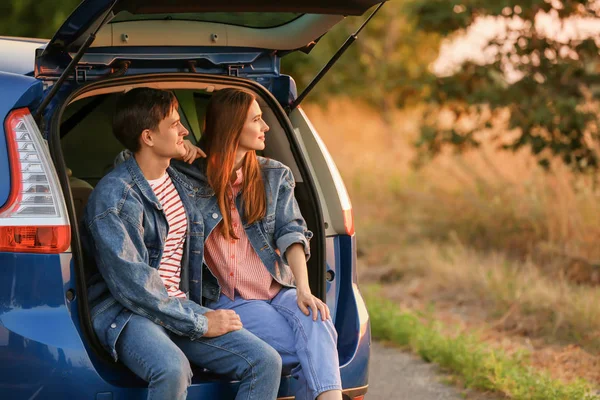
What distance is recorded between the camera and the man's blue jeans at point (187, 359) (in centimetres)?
Answer: 338

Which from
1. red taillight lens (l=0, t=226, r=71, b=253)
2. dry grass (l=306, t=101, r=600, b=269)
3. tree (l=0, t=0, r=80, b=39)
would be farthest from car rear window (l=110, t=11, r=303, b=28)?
tree (l=0, t=0, r=80, b=39)

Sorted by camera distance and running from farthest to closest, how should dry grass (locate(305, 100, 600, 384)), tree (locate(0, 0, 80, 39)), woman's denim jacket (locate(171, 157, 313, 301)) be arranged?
tree (locate(0, 0, 80, 39)) → dry grass (locate(305, 100, 600, 384)) → woman's denim jacket (locate(171, 157, 313, 301))

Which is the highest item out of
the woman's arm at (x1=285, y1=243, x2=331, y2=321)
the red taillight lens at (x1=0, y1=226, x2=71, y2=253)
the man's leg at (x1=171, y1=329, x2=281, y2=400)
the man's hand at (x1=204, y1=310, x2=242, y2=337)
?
the red taillight lens at (x1=0, y1=226, x2=71, y2=253)

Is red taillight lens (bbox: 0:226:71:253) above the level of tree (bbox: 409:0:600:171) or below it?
below

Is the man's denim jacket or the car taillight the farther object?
the man's denim jacket

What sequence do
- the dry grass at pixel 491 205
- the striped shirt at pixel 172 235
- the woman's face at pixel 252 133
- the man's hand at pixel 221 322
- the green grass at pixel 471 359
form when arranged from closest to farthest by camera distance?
the man's hand at pixel 221 322
the striped shirt at pixel 172 235
the woman's face at pixel 252 133
the green grass at pixel 471 359
the dry grass at pixel 491 205

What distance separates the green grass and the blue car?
1.36 m

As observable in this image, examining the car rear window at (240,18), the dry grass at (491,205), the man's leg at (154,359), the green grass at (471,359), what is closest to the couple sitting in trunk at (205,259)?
the man's leg at (154,359)

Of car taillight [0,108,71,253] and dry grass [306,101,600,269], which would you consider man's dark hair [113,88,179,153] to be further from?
dry grass [306,101,600,269]

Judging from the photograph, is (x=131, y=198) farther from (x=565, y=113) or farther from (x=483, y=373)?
(x=565, y=113)

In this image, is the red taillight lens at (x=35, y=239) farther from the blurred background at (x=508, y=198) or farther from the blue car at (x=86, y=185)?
the blurred background at (x=508, y=198)

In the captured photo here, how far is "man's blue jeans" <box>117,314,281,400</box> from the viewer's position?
3.38 metres

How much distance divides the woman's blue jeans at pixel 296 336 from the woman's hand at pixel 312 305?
18mm

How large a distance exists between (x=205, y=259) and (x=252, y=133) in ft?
1.65
